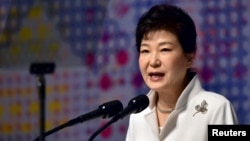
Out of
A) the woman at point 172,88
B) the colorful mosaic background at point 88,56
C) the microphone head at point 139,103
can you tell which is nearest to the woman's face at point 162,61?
the woman at point 172,88

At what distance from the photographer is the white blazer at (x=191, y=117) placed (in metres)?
1.24

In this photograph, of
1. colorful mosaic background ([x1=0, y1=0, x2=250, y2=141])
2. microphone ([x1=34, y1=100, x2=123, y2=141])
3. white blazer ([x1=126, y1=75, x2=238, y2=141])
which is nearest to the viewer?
microphone ([x1=34, y1=100, x2=123, y2=141])

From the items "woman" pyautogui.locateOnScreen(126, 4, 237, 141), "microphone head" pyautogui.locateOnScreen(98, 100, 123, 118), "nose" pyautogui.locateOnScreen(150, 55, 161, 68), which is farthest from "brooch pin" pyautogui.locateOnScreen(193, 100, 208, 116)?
"microphone head" pyautogui.locateOnScreen(98, 100, 123, 118)

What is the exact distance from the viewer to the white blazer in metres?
1.24

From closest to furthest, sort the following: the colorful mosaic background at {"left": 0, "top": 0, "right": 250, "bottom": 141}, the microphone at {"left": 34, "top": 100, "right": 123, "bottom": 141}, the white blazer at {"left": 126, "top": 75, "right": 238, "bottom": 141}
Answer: the microphone at {"left": 34, "top": 100, "right": 123, "bottom": 141} < the white blazer at {"left": 126, "top": 75, "right": 238, "bottom": 141} < the colorful mosaic background at {"left": 0, "top": 0, "right": 250, "bottom": 141}

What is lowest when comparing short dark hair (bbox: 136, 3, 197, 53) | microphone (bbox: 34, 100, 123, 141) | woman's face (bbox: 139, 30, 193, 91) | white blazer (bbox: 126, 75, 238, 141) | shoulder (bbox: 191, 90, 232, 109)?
white blazer (bbox: 126, 75, 238, 141)

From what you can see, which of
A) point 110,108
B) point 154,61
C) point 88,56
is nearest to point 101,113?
point 110,108

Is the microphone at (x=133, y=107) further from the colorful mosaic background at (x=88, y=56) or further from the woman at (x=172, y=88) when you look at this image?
the colorful mosaic background at (x=88, y=56)

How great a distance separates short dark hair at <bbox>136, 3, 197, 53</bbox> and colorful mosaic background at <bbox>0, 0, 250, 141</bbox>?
0.32 m

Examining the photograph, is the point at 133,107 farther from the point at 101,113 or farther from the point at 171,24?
the point at 171,24

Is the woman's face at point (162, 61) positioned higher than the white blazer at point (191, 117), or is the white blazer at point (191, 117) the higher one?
the woman's face at point (162, 61)

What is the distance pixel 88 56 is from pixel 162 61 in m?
0.57

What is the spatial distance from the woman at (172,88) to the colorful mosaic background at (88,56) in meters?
0.31

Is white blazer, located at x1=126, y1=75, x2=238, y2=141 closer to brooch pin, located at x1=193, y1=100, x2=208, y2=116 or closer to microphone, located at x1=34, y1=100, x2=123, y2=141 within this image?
brooch pin, located at x1=193, y1=100, x2=208, y2=116
